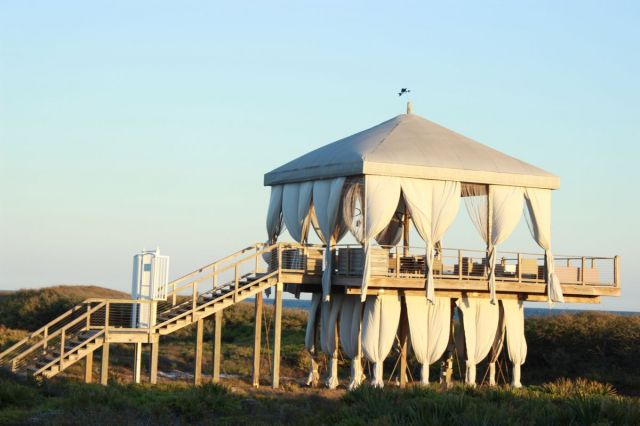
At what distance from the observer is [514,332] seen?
31.9 m

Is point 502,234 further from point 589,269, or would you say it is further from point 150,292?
point 150,292

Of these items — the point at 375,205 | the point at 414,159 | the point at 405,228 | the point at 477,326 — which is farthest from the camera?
the point at 405,228

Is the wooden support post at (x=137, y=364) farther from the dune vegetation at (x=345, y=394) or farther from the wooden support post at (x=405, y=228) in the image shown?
the wooden support post at (x=405, y=228)

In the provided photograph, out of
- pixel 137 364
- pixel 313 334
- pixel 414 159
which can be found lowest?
pixel 137 364

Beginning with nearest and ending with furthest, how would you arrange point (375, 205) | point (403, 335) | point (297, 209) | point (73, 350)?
point (73, 350)
point (375, 205)
point (403, 335)
point (297, 209)

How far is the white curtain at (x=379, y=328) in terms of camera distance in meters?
29.8

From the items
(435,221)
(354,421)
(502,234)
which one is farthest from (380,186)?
(354,421)

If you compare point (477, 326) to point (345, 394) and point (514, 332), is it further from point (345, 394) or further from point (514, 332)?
point (345, 394)

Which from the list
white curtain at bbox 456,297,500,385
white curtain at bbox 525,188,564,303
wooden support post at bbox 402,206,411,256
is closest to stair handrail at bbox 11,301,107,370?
wooden support post at bbox 402,206,411,256

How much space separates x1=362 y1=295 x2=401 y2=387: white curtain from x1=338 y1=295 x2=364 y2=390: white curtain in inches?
16.5

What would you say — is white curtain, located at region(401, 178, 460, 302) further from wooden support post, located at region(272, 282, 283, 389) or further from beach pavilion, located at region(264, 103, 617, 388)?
wooden support post, located at region(272, 282, 283, 389)

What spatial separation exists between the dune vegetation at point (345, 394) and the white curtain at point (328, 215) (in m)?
3.30

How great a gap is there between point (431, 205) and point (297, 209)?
485 cm

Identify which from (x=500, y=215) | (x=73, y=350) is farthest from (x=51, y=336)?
(x=500, y=215)
